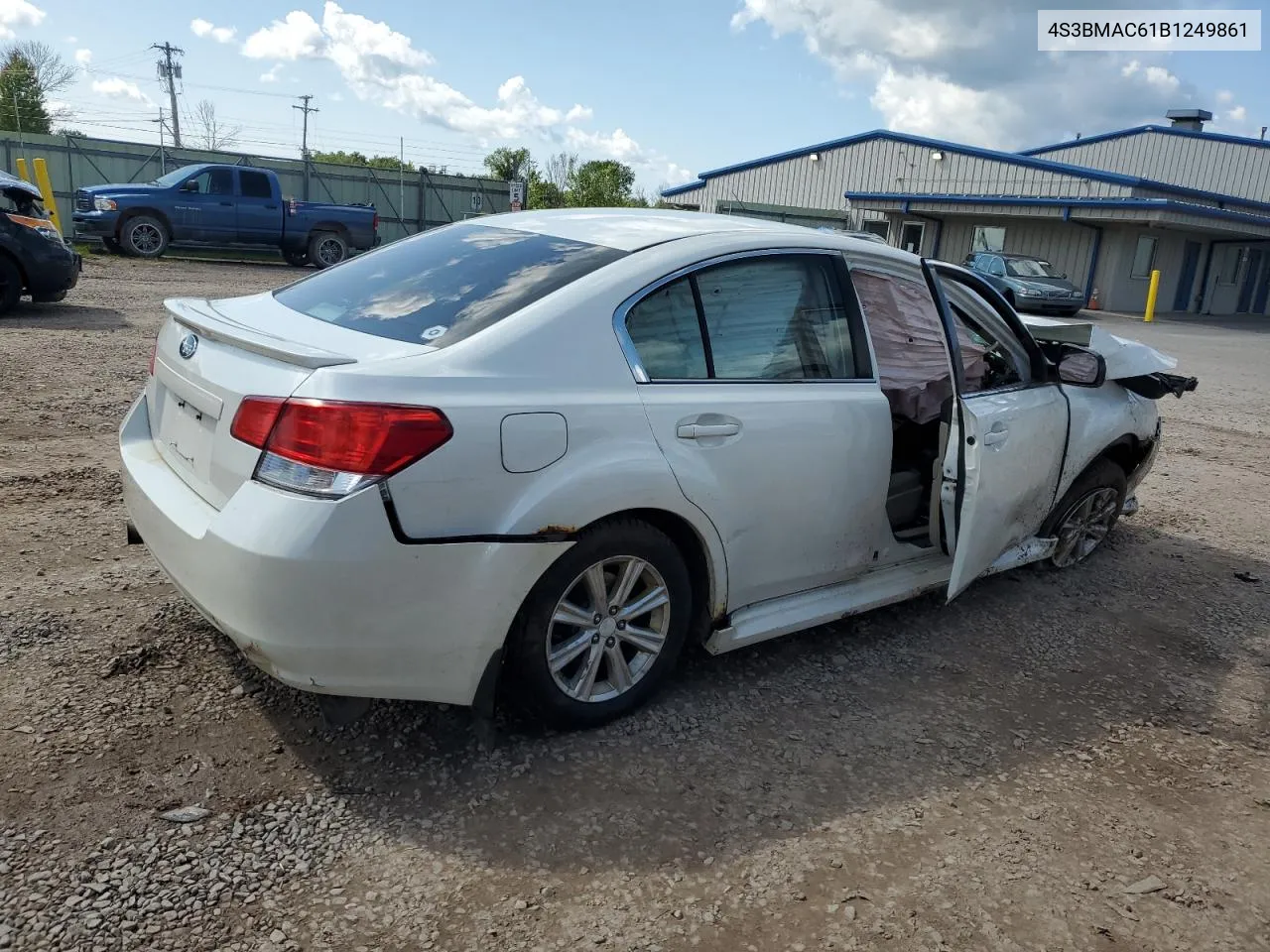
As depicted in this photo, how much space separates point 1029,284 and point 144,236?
65.7 ft

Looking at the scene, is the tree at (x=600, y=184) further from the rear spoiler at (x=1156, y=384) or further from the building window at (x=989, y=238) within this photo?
the rear spoiler at (x=1156, y=384)

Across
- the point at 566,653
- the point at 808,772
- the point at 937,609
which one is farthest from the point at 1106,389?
the point at 566,653

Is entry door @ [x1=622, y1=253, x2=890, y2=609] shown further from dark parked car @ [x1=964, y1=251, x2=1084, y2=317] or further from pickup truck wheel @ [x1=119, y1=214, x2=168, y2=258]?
dark parked car @ [x1=964, y1=251, x2=1084, y2=317]

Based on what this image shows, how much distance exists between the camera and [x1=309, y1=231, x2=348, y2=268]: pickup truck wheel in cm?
2231

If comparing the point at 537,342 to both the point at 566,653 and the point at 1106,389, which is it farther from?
the point at 1106,389

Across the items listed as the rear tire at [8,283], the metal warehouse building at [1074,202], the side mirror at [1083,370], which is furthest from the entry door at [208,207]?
the side mirror at [1083,370]

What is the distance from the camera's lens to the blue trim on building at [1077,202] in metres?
28.3

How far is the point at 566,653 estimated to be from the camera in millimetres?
3100

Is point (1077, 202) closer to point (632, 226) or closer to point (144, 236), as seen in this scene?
point (144, 236)

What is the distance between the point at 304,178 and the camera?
28750 millimetres

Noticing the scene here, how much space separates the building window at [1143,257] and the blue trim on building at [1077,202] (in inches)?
55.1

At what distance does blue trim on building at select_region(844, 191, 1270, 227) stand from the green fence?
1301 cm

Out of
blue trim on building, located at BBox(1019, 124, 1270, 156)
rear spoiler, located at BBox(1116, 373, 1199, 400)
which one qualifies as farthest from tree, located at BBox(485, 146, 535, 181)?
rear spoiler, located at BBox(1116, 373, 1199, 400)

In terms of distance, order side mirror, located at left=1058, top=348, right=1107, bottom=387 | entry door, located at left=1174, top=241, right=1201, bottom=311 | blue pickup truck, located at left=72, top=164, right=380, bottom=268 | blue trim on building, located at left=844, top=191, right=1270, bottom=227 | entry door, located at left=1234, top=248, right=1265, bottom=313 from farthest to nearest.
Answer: entry door, located at left=1234, top=248, right=1265, bottom=313 < entry door, located at left=1174, top=241, right=1201, bottom=311 < blue trim on building, located at left=844, top=191, right=1270, bottom=227 < blue pickup truck, located at left=72, top=164, right=380, bottom=268 < side mirror, located at left=1058, top=348, right=1107, bottom=387
